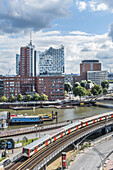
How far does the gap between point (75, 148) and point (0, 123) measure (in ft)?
80.4

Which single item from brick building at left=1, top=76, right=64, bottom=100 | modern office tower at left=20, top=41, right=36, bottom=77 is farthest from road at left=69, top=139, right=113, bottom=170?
modern office tower at left=20, top=41, right=36, bottom=77

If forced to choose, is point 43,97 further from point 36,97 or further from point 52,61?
point 52,61

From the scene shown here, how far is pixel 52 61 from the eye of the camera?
370 ft

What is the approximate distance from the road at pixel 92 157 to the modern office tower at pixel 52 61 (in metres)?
77.2

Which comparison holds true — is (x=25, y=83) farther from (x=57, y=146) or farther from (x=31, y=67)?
(x=57, y=146)

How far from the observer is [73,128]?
3812cm

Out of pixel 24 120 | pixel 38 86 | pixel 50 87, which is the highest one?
pixel 38 86

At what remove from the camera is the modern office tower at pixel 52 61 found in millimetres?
109500

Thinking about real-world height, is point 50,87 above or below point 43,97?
above

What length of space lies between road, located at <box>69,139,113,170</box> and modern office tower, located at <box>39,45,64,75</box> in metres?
77.2

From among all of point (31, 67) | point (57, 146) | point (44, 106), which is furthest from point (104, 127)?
point (31, 67)

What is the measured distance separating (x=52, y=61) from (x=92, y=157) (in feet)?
287

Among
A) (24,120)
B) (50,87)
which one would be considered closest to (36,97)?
(50,87)

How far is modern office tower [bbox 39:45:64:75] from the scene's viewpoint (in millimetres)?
109500
